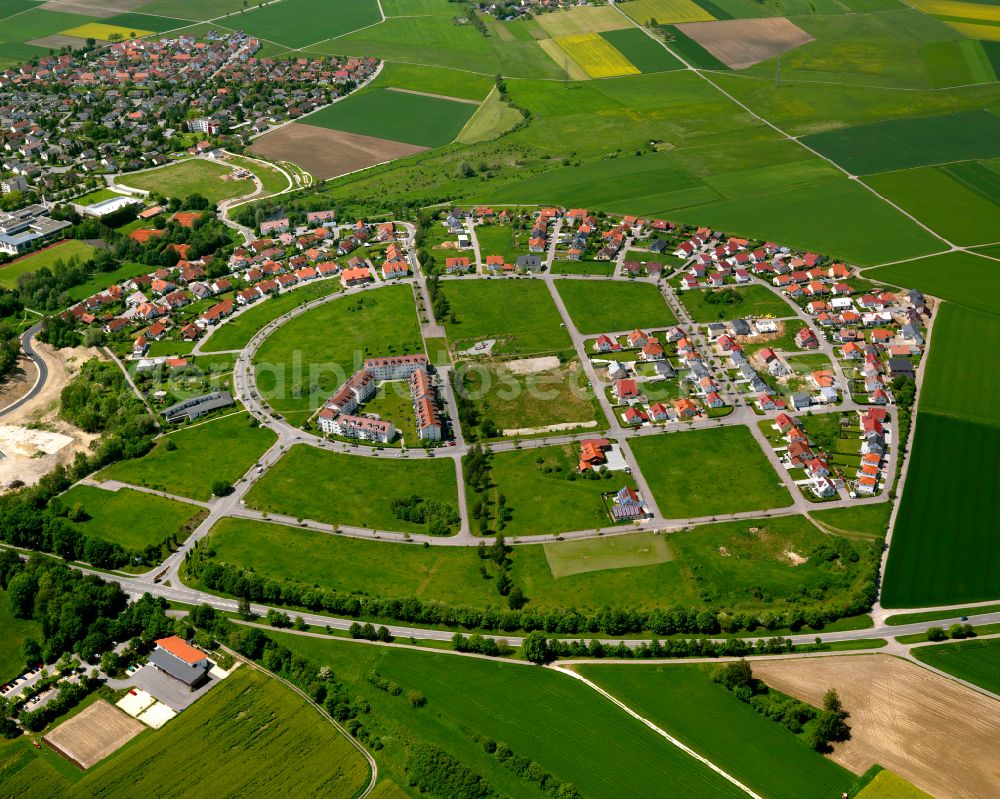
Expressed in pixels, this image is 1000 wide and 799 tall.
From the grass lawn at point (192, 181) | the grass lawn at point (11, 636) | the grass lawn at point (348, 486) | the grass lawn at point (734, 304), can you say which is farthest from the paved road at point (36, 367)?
the grass lawn at point (734, 304)

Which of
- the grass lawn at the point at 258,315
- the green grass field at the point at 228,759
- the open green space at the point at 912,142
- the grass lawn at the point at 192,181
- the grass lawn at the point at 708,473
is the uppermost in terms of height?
the grass lawn at the point at 192,181

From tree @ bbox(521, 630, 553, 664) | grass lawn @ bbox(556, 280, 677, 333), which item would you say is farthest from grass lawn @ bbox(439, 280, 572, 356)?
tree @ bbox(521, 630, 553, 664)

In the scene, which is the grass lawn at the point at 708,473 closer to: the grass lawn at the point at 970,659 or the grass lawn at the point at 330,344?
A: the grass lawn at the point at 970,659

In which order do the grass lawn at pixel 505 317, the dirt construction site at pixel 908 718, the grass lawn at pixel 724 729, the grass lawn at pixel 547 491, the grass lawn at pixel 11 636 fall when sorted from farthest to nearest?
the grass lawn at pixel 505 317, the grass lawn at pixel 547 491, the grass lawn at pixel 11 636, the grass lawn at pixel 724 729, the dirt construction site at pixel 908 718

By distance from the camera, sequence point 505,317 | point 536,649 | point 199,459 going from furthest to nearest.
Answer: point 505,317
point 199,459
point 536,649

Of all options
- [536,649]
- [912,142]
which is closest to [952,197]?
[912,142]

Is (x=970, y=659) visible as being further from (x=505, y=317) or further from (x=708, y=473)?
(x=505, y=317)

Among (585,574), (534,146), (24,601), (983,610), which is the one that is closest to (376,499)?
(585,574)
